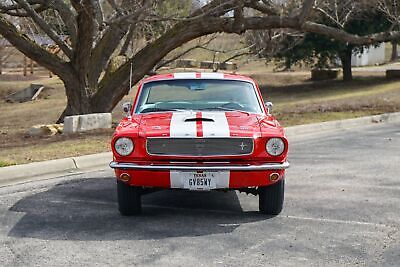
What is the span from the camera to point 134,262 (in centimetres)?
500

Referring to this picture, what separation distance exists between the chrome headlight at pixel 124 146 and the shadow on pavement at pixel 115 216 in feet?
2.23

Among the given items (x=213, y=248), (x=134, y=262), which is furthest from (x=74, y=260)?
(x=213, y=248)

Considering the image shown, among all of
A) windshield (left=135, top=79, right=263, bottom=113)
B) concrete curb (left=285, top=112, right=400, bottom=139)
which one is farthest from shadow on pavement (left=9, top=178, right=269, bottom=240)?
concrete curb (left=285, top=112, right=400, bottom=139)

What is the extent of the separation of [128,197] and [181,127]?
0.87m

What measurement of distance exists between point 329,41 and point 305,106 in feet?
33.7

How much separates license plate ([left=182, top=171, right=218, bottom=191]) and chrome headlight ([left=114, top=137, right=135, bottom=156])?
1.89 feet

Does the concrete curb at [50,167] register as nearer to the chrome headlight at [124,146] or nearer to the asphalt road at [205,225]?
the asphalt road at [205,225]

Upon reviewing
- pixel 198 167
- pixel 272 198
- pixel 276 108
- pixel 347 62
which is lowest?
pixel 276 108

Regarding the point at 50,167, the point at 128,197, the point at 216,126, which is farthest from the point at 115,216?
the point at 50,167

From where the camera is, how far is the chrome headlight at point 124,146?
20.3 feet

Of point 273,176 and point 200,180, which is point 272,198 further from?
point 200,180

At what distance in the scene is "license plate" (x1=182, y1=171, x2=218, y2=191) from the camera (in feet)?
19.9

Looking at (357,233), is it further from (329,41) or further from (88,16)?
(329,41)

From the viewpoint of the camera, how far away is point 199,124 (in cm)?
636
